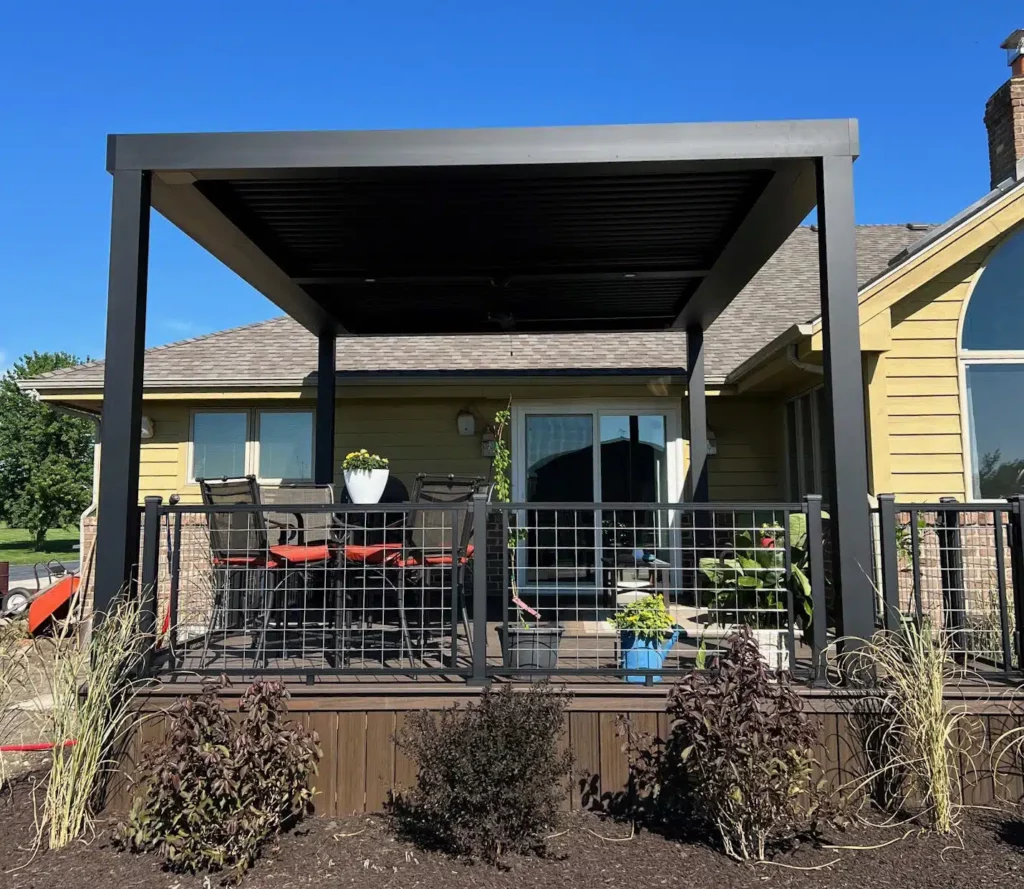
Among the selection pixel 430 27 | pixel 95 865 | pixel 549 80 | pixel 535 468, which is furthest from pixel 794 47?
pixel 95 865

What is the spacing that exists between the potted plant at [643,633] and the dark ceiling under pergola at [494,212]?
242cm

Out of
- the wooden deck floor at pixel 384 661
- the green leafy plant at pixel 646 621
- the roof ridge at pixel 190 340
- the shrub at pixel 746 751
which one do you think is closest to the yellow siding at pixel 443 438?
the roof ridge at pixel 190 340

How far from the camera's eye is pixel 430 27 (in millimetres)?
10047

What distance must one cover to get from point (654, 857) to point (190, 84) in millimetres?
11197

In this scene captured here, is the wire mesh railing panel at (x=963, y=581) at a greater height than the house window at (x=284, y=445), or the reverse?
the house window at (x=284, y=445)

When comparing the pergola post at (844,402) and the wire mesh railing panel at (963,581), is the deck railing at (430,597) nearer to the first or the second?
the pergola post at (844,402)

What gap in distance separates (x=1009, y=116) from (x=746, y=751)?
820 cm

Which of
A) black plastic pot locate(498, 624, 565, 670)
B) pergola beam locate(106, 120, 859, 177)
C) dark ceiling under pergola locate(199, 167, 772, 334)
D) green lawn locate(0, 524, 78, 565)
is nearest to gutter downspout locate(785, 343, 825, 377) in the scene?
dark ceiling under pergola locate(199, 167, 772, 334)

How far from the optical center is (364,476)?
5656 mm

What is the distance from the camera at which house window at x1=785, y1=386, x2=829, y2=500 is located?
7.33m

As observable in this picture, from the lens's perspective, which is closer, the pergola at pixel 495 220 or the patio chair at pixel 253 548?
the pergola at pixel 495 220

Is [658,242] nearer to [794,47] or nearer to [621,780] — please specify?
[621,780]

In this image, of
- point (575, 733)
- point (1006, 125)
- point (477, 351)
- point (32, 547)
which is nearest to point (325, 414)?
point (477, 351)

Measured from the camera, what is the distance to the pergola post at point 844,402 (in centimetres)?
361
